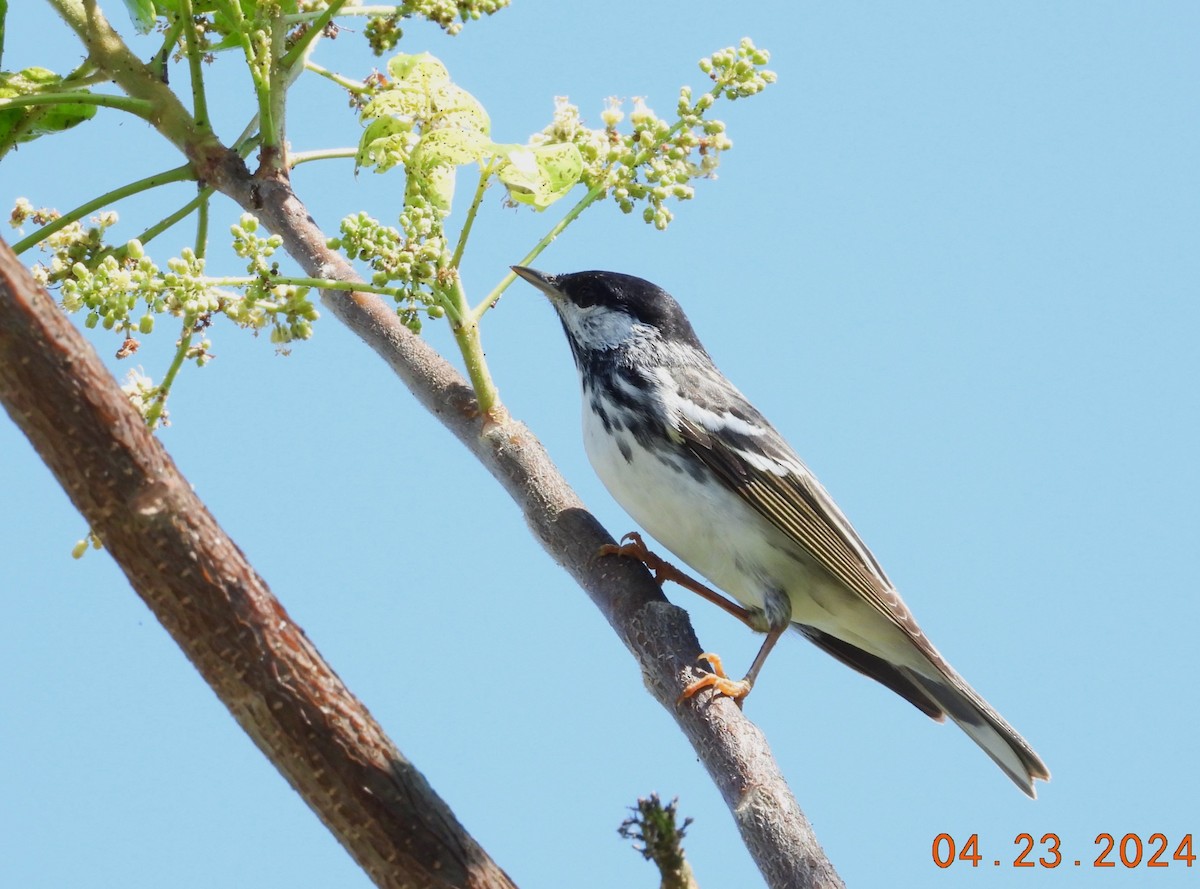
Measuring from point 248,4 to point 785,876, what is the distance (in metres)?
1.84

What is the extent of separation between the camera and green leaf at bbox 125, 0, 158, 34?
251cm

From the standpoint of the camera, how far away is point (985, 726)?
12.1ft

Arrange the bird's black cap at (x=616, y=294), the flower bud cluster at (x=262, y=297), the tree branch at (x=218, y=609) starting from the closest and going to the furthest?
the tree branch at (x=218, y=609), the flower bud cluster at (x=262, y=297), the bird's black cap at (x=616, y=294)

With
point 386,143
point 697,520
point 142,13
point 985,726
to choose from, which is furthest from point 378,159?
point 985,726

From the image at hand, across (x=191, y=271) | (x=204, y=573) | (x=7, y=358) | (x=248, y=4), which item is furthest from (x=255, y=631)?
(x=248, y=4)

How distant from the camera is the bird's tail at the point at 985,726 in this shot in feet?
11.8

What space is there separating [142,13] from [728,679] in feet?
5.75

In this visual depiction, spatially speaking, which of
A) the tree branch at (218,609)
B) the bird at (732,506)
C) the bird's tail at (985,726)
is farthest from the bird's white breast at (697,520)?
the tree branch at (218,609)

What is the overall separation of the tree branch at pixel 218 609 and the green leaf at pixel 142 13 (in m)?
1.09

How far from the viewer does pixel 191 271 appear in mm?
2090

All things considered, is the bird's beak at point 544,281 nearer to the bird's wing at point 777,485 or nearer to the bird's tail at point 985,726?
the bird's wing at point 777,485

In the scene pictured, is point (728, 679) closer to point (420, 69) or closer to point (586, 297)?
point (420, 69)

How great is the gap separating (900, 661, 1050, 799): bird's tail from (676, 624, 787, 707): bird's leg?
0.64 m

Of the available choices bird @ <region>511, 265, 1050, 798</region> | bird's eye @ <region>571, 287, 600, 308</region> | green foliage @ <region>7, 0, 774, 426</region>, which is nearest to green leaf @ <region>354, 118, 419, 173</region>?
green foliage @ <region>7, 0, 774, 426</region>
